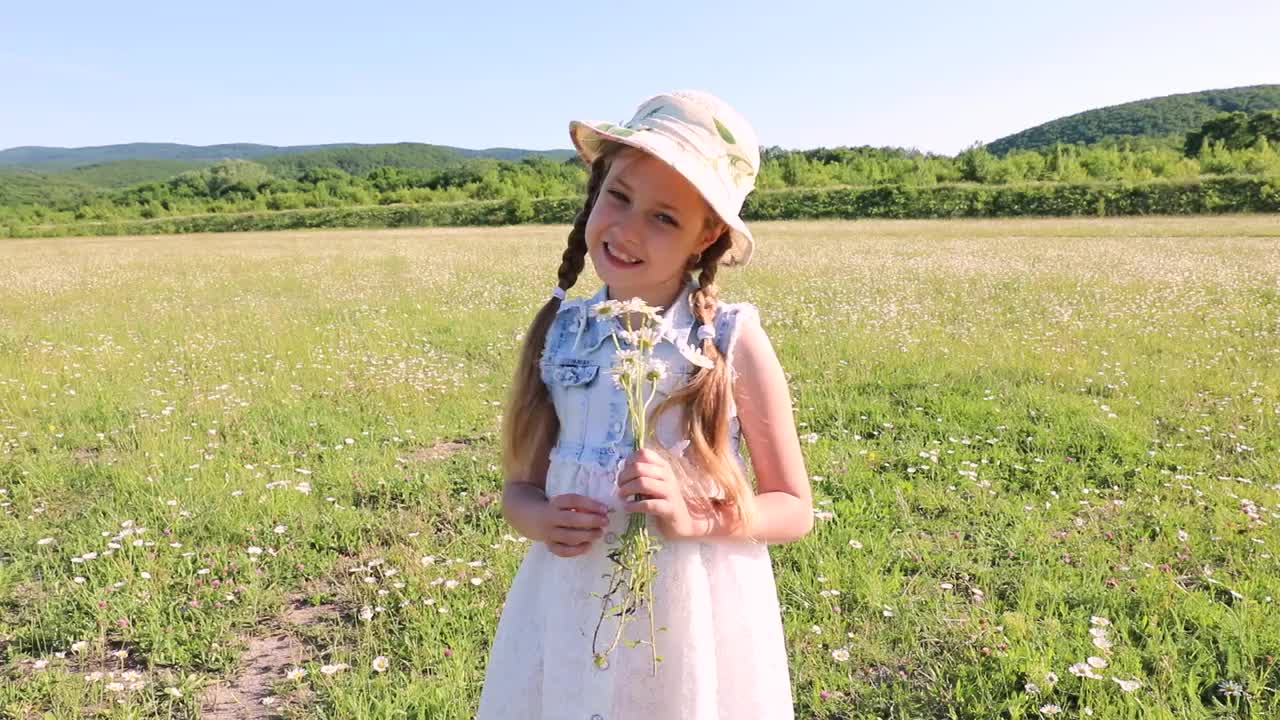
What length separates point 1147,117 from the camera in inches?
4503

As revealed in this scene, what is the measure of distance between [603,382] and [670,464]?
256 mm

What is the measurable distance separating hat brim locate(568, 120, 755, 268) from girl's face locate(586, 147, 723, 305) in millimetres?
36

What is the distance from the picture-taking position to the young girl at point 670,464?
167 centimetres

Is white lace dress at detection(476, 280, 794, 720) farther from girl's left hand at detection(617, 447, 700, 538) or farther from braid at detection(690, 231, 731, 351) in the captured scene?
girl's left hand at detection(617, 447, 700, 538)

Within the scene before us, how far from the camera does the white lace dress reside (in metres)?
1.67

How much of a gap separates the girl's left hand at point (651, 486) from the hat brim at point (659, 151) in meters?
0.45

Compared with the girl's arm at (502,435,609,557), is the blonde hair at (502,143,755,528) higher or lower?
higher

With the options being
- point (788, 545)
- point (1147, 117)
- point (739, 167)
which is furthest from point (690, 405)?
point (1147, 117)

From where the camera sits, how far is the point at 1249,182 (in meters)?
37.0

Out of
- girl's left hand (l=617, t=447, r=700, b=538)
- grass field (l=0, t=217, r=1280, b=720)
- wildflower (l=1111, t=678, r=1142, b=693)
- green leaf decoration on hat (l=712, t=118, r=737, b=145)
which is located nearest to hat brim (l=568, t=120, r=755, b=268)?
green leaf decoration on hat (l=712, t=118, r=737, b=145)

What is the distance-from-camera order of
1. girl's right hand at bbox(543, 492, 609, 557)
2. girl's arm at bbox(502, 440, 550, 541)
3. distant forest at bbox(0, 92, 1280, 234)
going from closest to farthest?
Answer: 1. girl's right hand at bbox(543, 492, 609, 557)
2. girl's arm at bbox(502, 440, 550, 541)
3. distant forest at bbox(0, 92, 1280, 234)

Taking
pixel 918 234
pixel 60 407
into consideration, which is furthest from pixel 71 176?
pixel 60 407

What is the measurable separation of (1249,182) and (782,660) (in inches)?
1780

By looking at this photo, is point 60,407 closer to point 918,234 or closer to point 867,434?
point 867,434
